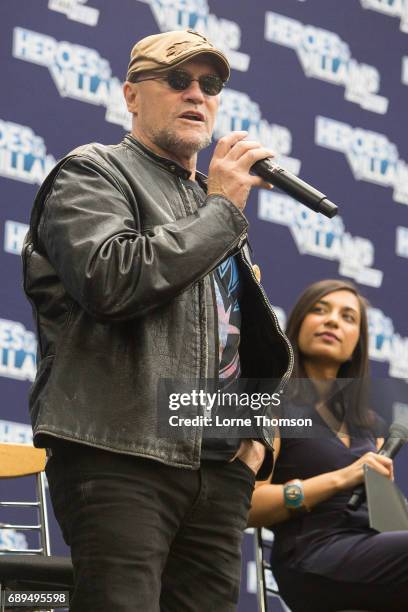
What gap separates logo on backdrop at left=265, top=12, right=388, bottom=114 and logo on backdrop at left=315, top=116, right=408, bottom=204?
162 mm

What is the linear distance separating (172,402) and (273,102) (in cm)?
336

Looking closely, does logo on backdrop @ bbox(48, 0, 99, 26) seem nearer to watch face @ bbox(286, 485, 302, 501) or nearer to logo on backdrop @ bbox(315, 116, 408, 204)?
logo on backdrop @ bbox(315, 116, 408, 204)

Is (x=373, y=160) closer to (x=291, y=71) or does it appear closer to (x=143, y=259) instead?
(x=291, y=71)

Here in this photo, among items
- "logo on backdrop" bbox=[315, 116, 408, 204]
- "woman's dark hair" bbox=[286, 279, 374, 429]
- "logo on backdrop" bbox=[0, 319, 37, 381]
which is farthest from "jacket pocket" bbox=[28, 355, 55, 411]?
"logo on backdrop" bbox=[315, 116, 408, 204]

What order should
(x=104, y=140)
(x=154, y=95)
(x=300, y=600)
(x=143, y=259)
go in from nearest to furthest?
1. (x=143, y=259)
2. (x=154, y=95)
3. (x=300, y=600)
4. (x=104, y=140)

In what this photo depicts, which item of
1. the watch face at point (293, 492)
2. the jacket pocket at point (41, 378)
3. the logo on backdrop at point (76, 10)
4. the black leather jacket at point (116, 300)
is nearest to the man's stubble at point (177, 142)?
the black leather jacket at point (116, 300)

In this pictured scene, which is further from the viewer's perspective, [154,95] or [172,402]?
[154,95]

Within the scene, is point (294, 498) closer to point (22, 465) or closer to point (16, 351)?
point (22, 465)

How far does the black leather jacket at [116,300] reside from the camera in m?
1.74

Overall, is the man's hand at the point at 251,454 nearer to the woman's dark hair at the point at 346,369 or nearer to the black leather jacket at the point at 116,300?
the black leather jacket at the point at 116,300

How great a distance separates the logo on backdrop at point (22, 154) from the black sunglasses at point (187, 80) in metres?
2.10

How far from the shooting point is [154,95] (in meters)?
2.06

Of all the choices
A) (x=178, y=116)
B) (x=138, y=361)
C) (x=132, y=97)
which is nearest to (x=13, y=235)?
(x=132, y=97)

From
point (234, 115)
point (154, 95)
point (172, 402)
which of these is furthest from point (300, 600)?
point (234, 115)
